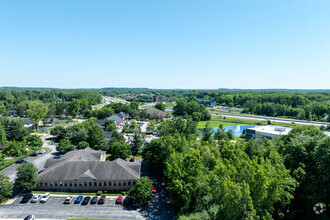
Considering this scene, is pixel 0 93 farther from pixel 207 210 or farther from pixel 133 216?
pixel 207 210

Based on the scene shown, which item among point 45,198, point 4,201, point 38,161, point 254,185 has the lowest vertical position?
point 4,201

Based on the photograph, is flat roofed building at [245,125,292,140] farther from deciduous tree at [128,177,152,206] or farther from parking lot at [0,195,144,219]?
parking lot at [0,195,144,219]

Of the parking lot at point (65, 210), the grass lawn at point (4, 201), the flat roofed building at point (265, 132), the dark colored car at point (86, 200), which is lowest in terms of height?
the parking lot at point (65, 210)

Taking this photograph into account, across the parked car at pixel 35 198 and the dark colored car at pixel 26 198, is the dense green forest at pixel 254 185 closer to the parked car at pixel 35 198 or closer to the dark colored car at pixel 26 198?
the parked car at pixel 35 198

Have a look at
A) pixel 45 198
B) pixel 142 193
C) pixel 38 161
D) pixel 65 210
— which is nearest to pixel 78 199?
pixel 65 210

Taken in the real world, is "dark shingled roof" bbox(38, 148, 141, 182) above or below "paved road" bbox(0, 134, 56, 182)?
above

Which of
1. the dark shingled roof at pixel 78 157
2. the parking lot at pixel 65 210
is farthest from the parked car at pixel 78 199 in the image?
the dark shingled roof at pixel 78 157

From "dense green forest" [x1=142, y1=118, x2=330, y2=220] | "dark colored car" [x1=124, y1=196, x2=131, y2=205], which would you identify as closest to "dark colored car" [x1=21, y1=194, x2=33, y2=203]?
"dark colored car" [x1=124, y1=196, x2=131, y2=205]

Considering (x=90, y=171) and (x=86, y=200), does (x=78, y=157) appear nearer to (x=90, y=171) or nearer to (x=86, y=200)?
(x=90, y=171)
